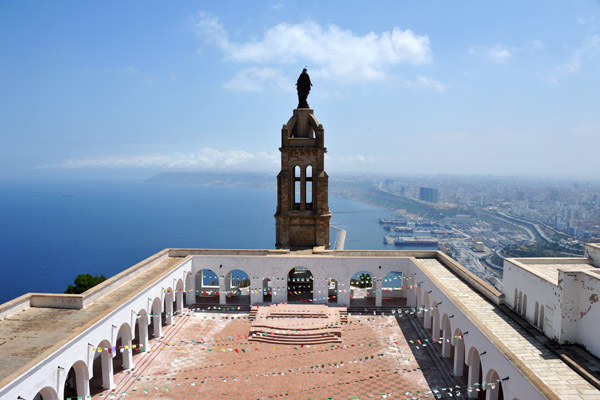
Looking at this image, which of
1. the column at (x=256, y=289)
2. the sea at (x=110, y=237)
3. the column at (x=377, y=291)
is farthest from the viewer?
the sea at (x=110, y=237)

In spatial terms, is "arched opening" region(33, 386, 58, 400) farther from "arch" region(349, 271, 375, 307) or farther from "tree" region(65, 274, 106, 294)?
"arch" region(349, 271, 375, 307)

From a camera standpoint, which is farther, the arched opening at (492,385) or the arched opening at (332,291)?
the arched opening at (332,291)

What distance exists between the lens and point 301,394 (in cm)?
1448

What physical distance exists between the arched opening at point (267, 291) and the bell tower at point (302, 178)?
7.13ft

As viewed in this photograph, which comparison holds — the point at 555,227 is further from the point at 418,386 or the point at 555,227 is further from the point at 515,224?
the point at 418,386

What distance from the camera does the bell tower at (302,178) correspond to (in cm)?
2412

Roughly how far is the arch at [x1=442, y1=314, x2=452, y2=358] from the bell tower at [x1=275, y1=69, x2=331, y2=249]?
902 cm

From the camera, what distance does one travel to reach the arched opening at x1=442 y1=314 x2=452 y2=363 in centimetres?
1697

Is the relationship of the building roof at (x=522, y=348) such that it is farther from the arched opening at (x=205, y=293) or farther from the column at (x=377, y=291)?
the arched opening at (x=205, y=293)

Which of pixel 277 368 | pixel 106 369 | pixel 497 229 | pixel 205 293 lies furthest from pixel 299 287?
pixel 497 229

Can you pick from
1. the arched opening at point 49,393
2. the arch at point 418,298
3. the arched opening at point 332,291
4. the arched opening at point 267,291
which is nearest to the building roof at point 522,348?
the arch at point 418,298

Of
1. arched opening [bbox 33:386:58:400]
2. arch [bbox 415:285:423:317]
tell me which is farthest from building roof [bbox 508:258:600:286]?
arched opening [bbox 33:386:58:400]

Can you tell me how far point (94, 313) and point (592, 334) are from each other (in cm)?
1556

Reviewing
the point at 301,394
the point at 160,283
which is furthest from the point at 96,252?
the point at 301,394
